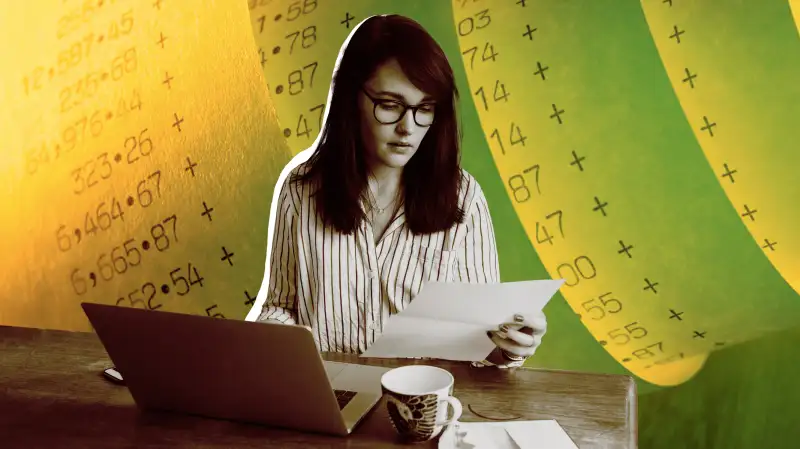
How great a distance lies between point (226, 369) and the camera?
34.4 inches

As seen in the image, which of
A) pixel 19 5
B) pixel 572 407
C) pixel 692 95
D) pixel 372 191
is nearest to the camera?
pixel 572 407

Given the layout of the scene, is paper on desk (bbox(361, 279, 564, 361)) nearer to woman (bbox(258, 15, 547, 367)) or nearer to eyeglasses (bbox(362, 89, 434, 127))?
woman (bbox(258, 15, 547, 367))

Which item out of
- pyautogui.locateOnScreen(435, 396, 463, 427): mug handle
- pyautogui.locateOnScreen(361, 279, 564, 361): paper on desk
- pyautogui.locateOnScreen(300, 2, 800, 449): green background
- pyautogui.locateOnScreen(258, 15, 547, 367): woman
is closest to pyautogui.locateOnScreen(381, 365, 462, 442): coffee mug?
pyautogui.locateOnScreen(435, 396, 463, 427): mug handle

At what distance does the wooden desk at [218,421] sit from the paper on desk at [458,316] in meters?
0.03

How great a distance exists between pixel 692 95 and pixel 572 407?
103 cm

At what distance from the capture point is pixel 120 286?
217 cm

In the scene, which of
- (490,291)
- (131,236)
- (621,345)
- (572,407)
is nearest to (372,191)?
(490,291)

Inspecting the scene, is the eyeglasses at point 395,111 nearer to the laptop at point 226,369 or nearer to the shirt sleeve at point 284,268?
the shirt sleeve at point 284,268

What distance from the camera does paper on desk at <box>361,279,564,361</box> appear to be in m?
1.03

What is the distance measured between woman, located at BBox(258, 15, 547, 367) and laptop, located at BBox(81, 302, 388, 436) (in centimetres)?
47

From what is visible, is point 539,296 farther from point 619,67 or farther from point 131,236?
point 131,236

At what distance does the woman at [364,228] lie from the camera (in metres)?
1.43

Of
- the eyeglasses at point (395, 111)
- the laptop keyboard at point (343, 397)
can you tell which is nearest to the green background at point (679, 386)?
the eyeglasses at point (395, 111)

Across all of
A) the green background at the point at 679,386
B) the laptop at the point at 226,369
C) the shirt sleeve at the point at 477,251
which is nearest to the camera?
the laptop at the point at 226,369
